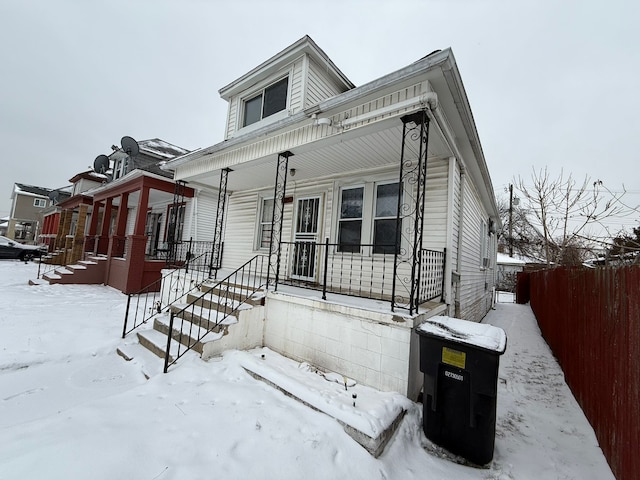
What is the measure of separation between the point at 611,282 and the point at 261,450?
3.66m

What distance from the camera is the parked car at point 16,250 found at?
1728 centimetres

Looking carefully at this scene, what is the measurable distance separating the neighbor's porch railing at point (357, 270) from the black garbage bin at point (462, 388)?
3.41ft

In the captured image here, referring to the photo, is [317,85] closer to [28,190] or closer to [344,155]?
[344,155]

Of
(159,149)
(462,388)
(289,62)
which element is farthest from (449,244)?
(159,149)

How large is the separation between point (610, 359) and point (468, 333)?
122cm

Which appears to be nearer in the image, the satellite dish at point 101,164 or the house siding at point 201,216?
the house siding at point 201,216

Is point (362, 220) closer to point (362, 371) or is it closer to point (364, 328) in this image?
point (364, 328)

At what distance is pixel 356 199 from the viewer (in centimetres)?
602

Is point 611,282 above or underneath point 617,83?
underneath

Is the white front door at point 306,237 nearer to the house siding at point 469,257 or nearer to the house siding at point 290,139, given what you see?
the house siding at point 290,139

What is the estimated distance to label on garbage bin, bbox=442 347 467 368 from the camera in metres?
2.48

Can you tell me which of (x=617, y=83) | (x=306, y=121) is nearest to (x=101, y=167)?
(x=306, y=121)

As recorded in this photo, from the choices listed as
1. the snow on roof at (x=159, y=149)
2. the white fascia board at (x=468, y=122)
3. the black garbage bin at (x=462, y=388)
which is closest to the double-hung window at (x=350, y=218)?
the white fascia board at (x=468, y=122)

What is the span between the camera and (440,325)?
295 centimetres
